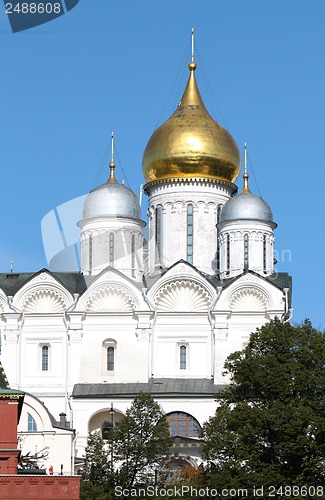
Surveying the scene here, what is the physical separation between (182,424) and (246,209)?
760 cm

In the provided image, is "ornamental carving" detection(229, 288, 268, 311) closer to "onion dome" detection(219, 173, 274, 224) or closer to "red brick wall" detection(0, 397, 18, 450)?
"onion dome" detection(219, 173, 274, 224)

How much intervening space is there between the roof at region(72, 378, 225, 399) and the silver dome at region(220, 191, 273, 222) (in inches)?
223

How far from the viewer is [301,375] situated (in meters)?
36.4

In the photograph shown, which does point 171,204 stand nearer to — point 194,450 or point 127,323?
point 127,323

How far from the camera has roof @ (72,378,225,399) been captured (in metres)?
48.7

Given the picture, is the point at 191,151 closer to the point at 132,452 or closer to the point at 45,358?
the point at 45,358

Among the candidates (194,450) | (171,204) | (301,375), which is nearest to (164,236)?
(171,204)

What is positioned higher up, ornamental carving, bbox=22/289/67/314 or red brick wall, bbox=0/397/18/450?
ornamental carving, bbox=22/289/67/314

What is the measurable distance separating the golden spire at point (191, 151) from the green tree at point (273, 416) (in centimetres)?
1589

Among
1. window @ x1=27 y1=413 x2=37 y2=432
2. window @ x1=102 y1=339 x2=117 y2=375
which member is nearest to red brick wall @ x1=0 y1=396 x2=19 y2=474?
window @ x1=27 y1=413 x2=37 y2=432

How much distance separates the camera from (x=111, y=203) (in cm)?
5222

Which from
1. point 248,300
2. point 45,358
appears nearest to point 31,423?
point 45,358

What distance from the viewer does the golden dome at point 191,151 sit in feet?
175

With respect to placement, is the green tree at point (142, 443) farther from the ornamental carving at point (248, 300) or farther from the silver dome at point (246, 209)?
the silver dome at point (246, 209)
